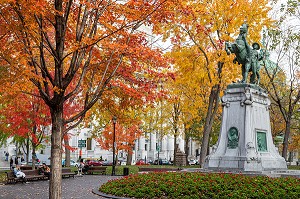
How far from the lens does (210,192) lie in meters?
13.5

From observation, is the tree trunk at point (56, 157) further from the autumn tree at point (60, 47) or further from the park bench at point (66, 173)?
the park bench at point (66, 173)

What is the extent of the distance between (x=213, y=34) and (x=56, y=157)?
59.2 feet

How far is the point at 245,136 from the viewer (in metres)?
18.5

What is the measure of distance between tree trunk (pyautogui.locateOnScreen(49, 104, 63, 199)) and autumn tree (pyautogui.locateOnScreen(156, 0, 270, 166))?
1263 cm

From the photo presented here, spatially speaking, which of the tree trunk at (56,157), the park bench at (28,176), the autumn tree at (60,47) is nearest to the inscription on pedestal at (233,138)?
the autumn tree at (60,47)

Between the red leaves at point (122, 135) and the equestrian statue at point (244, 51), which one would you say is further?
the red leaves at point (122, 135)

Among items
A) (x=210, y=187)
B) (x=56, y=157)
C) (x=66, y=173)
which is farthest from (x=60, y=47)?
(x=66, y=173)

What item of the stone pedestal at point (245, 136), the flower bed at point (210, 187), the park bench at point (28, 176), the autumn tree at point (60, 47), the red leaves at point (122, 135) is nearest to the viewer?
the autumn tree at point (60, 47)

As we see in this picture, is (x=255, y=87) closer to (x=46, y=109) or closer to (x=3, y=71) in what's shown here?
(x=3, y=71)

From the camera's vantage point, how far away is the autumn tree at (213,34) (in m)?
24.3

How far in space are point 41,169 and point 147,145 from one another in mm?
53520

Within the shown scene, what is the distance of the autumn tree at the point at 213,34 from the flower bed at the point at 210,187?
10384mm

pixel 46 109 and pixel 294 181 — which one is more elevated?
pixel 46 109

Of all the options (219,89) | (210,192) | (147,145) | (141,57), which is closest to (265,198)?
(210,192)
